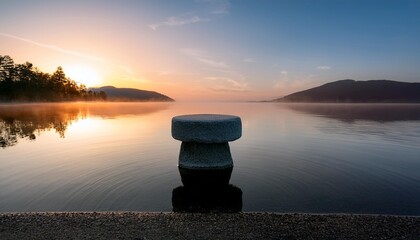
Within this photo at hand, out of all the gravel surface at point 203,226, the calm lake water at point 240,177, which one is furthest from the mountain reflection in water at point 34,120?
the gravel surface at point 203,226

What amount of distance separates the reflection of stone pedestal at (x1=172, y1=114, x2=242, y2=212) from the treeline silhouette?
106930 mm

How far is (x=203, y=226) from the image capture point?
19.3 feet

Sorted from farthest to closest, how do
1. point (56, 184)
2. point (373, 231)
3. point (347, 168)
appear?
1. point (347, 168)
2. point (56, 184)
3. point (373, 231)

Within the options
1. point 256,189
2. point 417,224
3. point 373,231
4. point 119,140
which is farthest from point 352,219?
point 119,140

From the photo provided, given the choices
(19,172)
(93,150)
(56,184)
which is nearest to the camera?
(56,184)

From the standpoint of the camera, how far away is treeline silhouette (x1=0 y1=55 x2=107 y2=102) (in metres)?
96.6

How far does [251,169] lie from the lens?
445 inches

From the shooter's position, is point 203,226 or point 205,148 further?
point 205,148

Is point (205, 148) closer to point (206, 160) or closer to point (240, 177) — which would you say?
point (206, 160)

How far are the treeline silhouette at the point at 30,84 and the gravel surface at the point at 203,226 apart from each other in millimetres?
108704

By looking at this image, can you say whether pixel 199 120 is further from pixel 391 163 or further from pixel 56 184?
pixel 391 163

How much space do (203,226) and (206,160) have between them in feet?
13.9

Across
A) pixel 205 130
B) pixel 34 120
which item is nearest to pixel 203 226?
pixel 205 130

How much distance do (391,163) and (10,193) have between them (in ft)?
48.0
